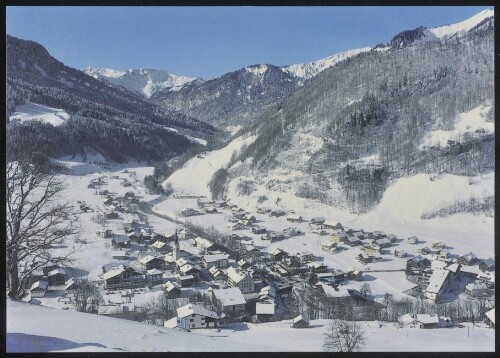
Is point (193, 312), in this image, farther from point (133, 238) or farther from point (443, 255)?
point (443, 255)

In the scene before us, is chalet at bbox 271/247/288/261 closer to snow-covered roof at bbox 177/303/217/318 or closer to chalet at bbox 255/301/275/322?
chalet at bbox 255/301/275/322

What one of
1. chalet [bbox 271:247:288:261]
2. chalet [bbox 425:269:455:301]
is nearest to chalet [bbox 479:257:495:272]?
chalet [bbox 425:269:455:301]

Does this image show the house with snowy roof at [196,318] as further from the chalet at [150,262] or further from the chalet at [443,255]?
the chalet at [443,255]

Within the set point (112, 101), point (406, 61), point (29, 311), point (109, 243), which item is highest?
point (112, 101)

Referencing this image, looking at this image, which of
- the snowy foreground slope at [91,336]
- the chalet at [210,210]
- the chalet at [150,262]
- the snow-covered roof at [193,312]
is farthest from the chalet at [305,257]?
the chalet at [210,210]

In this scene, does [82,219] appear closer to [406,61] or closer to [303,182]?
[303,182]

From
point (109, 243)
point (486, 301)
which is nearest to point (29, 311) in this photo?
point (486, 301)

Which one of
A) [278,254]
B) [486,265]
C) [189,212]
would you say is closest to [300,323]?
[278,254]
